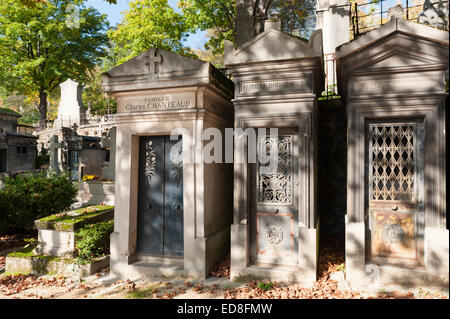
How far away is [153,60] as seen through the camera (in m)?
5.34

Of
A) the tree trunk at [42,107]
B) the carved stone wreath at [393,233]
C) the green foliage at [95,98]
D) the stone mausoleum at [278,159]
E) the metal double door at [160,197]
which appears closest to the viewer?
the carved stone wreath at [393,233]

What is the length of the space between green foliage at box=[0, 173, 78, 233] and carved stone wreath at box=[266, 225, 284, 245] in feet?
20.2

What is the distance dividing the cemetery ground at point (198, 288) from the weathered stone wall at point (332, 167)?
33.6 inches

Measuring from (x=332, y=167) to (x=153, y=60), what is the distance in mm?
4277

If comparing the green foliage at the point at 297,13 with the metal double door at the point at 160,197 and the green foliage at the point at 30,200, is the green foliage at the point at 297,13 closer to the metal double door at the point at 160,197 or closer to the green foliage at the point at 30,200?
the metal double door at the point at 160,197

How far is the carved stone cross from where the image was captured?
5316 mm

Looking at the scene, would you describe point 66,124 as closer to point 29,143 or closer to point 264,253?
point 29,143

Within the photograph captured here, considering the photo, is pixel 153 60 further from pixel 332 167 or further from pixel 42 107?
pixel 42 107

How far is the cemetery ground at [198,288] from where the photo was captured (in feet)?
14.2

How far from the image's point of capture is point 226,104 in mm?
6121

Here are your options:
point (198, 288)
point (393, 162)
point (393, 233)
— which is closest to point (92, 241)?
point (198, 288)

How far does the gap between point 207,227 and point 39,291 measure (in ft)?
9.78

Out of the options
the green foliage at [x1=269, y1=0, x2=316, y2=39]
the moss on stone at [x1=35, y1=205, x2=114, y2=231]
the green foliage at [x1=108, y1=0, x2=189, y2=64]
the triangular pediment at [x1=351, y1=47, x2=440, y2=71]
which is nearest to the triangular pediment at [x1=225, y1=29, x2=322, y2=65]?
the triangular pediment at [x1=351, y1=47, x2=440, y2=71]

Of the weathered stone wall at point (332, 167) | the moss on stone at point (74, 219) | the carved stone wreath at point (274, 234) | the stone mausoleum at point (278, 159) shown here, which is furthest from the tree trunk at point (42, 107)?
the carved stone wreath at point (274, 234)
